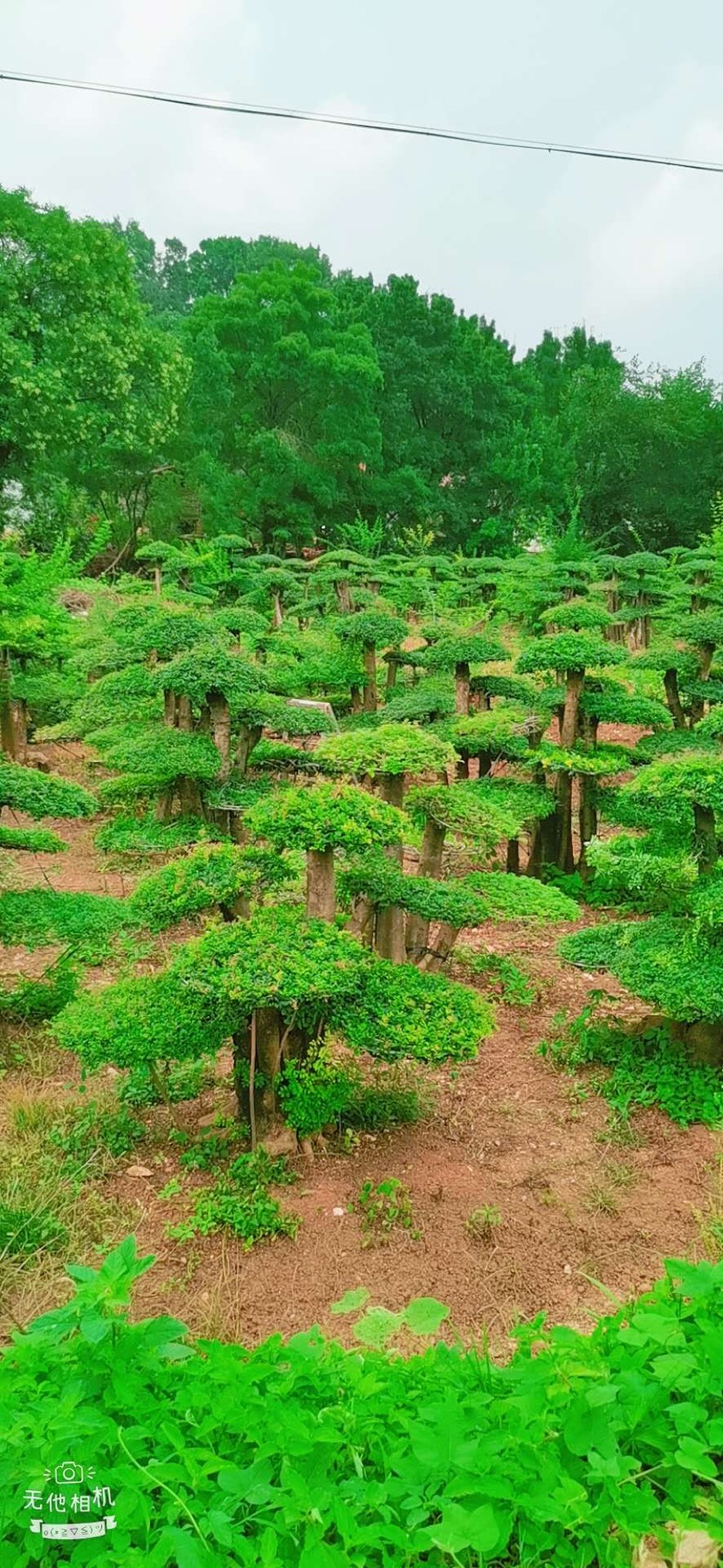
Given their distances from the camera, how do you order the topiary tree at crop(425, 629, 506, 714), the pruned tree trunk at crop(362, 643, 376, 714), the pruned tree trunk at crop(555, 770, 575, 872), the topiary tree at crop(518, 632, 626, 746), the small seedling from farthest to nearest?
the pruned tree trunk at crop(362, 643, 376, 714)
the topiary tree at crop(425, 629, 506, 714)
the pruned tree trunk at crop(555, 770, 575, 872)
the topiary tree at crop(518, 632, 626, 746)
the small seedling

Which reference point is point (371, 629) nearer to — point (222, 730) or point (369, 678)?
point (369, 678)

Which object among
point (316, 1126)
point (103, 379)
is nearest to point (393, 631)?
point (316, 1126)

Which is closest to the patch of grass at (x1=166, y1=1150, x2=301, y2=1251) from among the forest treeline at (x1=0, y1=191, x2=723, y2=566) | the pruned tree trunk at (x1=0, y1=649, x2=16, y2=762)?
the pruned tree trunk at (x1=0, y1=649, x2=16, y2=762)

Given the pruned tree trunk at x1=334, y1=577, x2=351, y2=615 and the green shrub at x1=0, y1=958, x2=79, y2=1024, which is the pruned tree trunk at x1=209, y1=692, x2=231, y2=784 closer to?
the green shrub at x1=0, y1=958, x2=79, y2=1024

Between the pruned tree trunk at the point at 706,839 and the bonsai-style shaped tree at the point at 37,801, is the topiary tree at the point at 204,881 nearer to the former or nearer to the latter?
the bonsai-style shaped tree at the point at 37,801

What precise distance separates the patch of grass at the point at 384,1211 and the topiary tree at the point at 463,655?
3.54 m

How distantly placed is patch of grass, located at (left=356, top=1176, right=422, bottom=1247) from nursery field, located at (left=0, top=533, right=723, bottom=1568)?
0.01 meters

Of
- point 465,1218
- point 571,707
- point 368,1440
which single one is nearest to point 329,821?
point 465,1218

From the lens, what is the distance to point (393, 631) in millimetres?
6641

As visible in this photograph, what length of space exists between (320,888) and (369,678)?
→ 4.45 meters

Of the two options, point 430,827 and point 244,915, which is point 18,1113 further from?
point 430,827

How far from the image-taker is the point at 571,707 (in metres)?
5.54

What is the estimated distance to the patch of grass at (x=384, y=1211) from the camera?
105 inches

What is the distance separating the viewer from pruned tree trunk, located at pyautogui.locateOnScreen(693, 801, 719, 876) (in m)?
3.27
